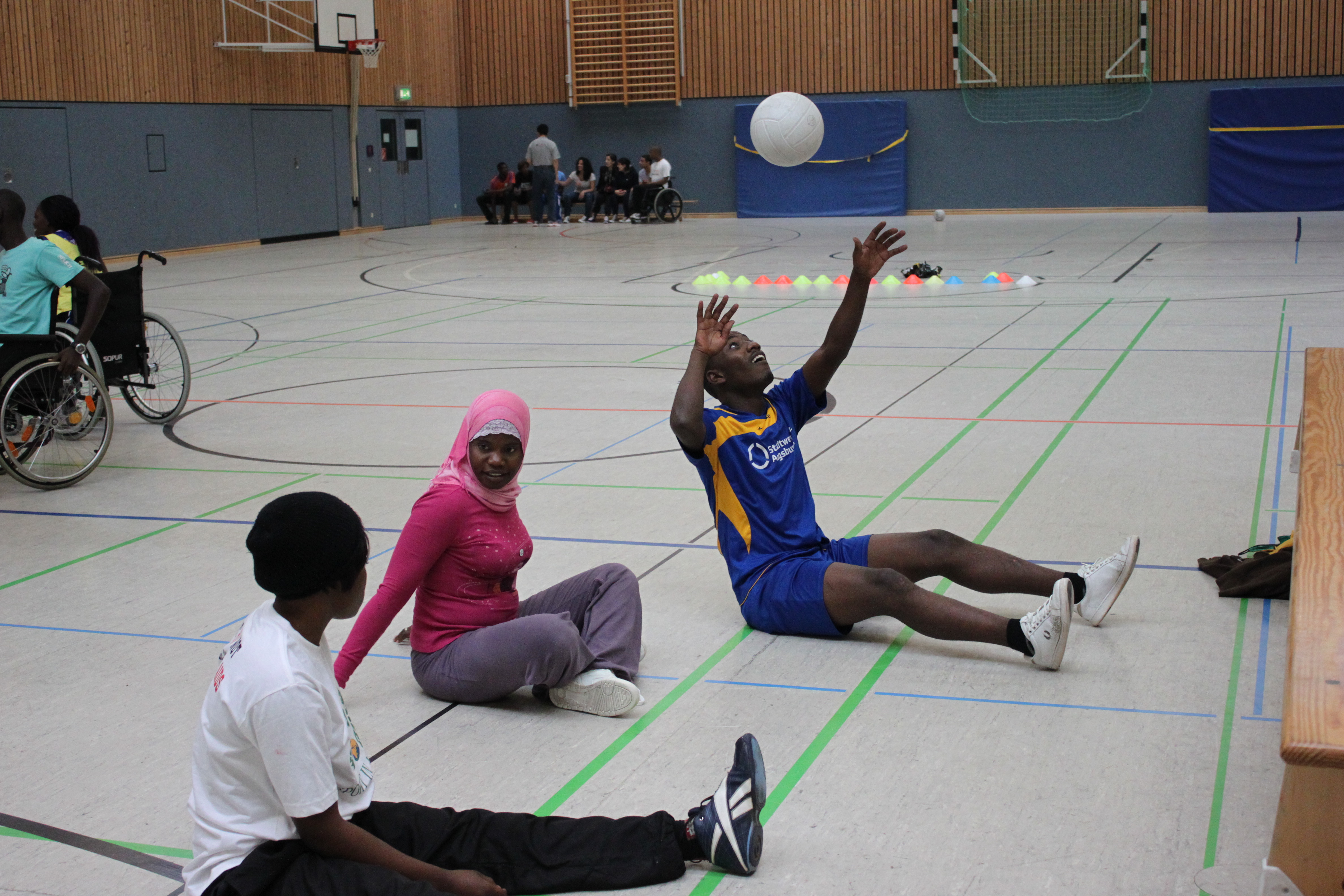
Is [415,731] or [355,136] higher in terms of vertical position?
[355,136]

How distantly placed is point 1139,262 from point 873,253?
1211cm

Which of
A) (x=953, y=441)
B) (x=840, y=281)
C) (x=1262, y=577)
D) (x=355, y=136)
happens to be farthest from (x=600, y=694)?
(x=355, y=136)

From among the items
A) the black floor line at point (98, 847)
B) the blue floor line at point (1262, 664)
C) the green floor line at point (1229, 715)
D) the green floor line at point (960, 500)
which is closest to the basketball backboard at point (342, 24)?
the green floor line at point (960, 500)

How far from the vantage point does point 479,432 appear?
3.56 metres

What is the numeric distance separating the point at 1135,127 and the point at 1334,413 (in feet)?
71.8

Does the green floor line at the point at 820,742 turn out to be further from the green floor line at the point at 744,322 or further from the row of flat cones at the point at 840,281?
the row of flat cones at the point at 840,281

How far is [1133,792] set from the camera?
301cm

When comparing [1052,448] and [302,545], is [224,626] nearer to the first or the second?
[302,545]

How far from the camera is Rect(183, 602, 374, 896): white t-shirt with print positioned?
2.19 meters

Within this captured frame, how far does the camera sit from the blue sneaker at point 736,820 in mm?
2699

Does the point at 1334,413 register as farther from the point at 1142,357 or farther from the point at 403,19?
the point at 403,19

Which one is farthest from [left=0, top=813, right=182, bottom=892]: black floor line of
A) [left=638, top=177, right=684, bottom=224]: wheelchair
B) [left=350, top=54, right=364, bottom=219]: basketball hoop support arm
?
[left=638, top=177, right=684, bottom=224]: wheelchair

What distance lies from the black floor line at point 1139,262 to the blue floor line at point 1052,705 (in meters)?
10.9

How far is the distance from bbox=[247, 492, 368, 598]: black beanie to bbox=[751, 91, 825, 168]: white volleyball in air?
1408 cm
